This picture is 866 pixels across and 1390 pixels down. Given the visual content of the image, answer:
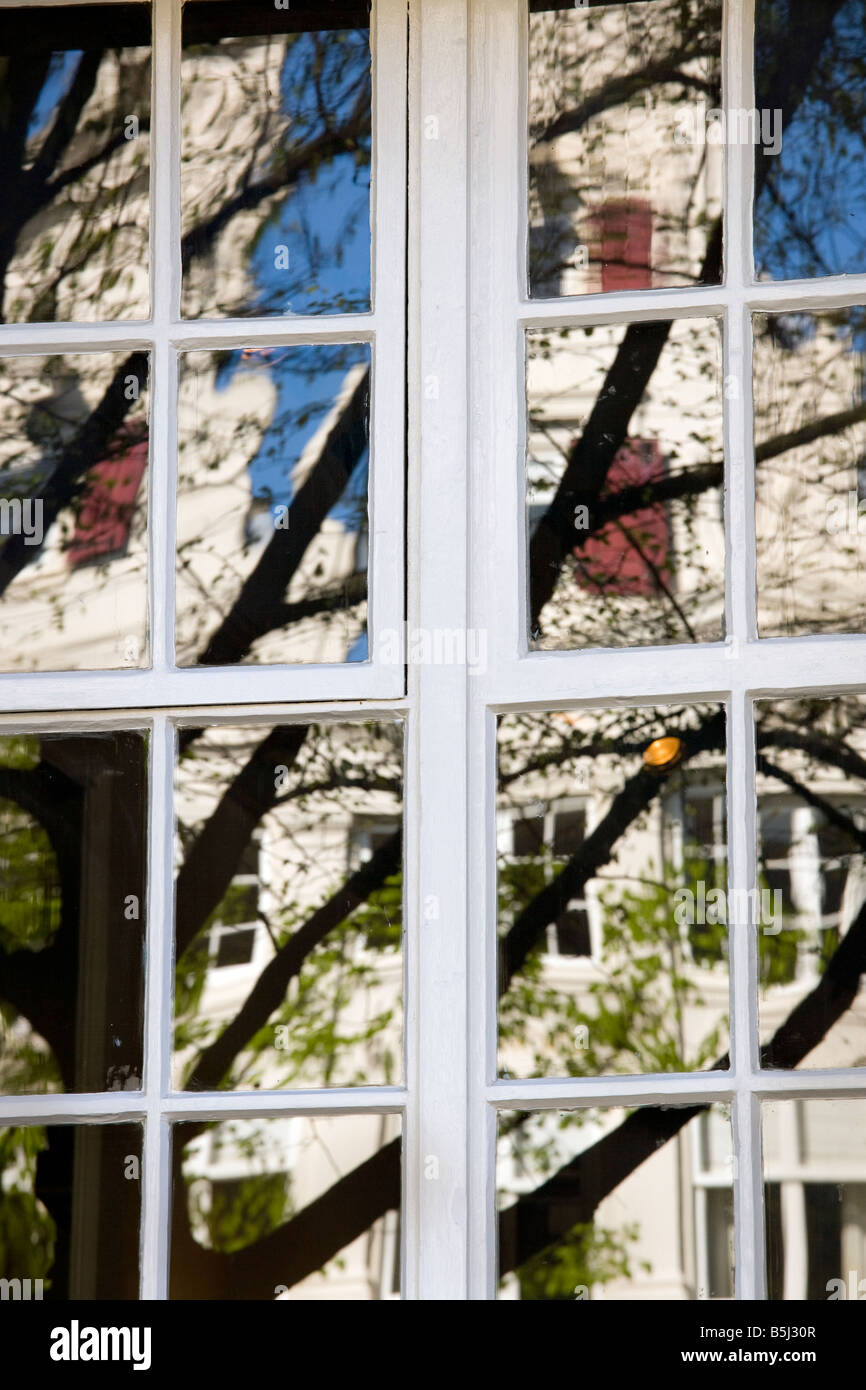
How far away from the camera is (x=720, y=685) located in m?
2.30

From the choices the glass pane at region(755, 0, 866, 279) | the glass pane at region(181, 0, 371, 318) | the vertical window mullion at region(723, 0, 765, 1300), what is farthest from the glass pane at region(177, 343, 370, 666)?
the glass pane at region(755, 0, 866, 279)

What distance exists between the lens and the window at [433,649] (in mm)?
2215

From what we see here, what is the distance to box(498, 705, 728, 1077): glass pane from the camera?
2.24 meters

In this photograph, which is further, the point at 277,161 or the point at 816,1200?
the point at 277,161

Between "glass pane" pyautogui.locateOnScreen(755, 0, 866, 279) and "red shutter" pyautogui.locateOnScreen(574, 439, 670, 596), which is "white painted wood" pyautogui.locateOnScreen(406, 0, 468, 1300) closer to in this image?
"red shutter" pyautogui.locateOnScreen(574, 439, 670, 596)

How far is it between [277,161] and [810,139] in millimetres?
835

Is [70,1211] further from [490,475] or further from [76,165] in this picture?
[76,165]

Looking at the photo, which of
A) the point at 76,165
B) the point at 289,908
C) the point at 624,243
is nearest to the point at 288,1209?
the point at 289,908

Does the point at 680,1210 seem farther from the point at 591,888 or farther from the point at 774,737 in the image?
the point at 774,737

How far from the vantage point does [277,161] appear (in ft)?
8.26

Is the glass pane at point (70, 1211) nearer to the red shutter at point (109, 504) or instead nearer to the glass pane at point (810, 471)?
the red shutter at point (109, 504)
